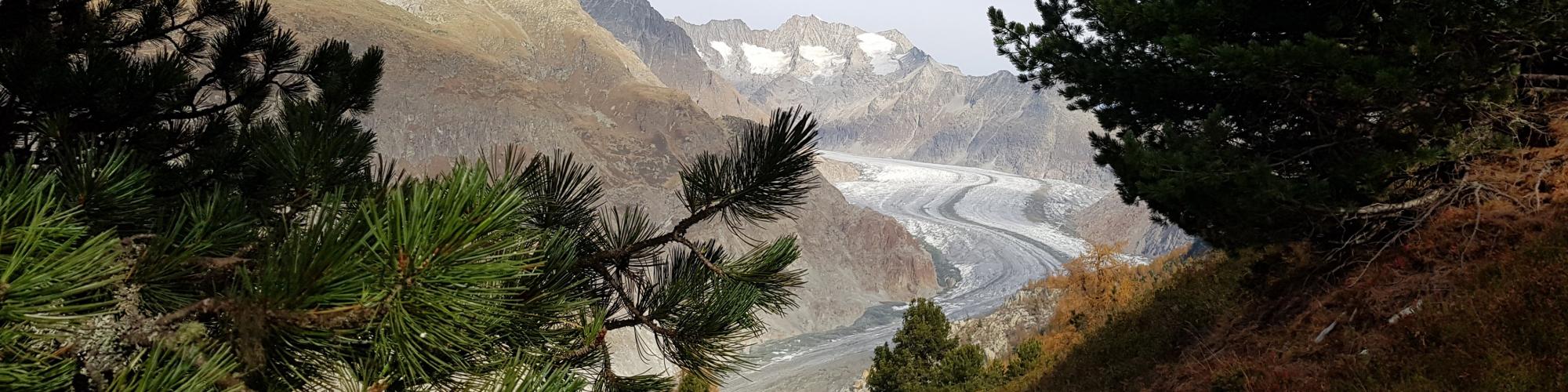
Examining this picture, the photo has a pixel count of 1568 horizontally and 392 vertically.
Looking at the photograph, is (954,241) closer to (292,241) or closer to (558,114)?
(558,114)

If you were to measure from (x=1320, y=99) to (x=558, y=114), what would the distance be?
115 m

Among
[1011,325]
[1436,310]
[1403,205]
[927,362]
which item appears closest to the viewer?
[1436,310]

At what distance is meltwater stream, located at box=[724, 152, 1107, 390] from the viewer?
69.2m

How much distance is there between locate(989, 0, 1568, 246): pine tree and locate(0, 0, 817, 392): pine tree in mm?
3884

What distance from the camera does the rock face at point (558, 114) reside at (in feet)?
319

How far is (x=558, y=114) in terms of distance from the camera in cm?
11262

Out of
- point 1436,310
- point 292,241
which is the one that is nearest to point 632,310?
point 292,241

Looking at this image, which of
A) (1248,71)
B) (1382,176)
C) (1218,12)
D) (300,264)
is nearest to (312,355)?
(300,264)

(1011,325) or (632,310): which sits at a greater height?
(632,310)

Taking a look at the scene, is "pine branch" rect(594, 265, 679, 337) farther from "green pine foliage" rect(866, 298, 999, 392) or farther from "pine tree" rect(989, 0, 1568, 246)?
"green pine foliage" rect(866, 298, 999, 392)

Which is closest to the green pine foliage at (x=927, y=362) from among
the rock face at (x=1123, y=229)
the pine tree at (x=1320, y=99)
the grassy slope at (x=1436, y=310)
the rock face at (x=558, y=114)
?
the grassy slope at (x=1436, y=310)

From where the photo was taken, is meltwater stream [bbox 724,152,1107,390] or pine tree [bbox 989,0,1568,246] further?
meltwater stream [bbox 724,152,1107,390]

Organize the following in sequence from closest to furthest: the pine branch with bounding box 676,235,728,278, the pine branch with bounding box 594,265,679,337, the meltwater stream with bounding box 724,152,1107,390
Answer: the pine branch with bounding box 594,265,679,337, the pine branch with bounding box 676,235,728,278, the meltwater stream with bounding box 724,152,1107,390

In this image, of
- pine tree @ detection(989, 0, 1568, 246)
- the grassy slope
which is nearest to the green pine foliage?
the grassy slope
